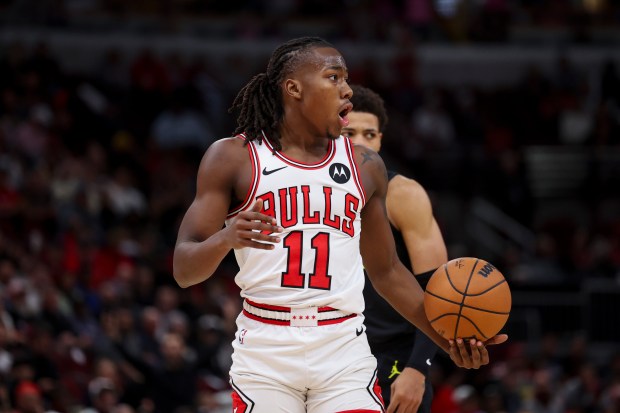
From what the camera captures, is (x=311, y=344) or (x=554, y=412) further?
(x=554, y=412)

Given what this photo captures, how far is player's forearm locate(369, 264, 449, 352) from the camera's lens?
5.03 meters

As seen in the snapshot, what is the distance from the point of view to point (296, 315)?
465cm

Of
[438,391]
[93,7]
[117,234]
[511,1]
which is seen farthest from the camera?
[511,1]

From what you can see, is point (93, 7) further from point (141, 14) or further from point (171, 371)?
point (171, 371)

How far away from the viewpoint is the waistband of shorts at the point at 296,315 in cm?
465

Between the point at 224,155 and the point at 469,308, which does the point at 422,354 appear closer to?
the point at 469,308

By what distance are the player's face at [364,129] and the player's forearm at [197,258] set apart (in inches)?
72.9

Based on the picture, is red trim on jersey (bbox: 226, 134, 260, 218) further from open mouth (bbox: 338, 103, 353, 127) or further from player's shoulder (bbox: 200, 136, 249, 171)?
open mouth (bbox: 338, 103, 353, 127)

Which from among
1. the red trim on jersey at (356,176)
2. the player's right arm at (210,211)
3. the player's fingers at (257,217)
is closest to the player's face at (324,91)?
the red trim on jersey at (356,176)

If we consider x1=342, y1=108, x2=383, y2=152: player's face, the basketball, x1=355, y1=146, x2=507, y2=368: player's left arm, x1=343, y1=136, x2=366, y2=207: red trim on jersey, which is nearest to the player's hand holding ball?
the basketball

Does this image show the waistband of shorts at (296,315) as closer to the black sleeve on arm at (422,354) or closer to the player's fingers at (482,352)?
the player's fingers at (482,352)

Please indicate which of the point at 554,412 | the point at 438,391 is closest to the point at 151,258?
the point at 438,391

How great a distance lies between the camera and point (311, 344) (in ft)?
15.2

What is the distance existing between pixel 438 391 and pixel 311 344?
8.82 meters
